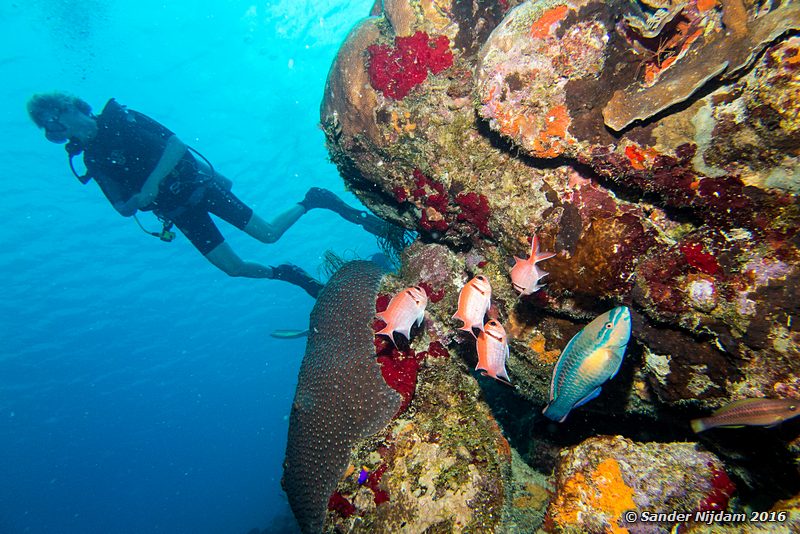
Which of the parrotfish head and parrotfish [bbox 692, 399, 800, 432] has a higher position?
the parrotfish head

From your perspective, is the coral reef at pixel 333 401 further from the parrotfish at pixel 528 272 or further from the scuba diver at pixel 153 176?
the scuba diver at pixel 153 176

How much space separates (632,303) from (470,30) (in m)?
3.64

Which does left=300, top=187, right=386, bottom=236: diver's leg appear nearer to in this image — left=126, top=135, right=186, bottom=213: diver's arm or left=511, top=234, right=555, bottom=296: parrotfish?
left=126, top=135, right=186, bottom=213: diver's arm

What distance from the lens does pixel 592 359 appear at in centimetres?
198

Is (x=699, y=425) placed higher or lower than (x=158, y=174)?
lower

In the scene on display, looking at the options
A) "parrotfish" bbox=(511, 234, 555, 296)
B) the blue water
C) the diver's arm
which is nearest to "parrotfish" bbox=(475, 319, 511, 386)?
"parrotfish" bbox=(511, 234, 555, 296)

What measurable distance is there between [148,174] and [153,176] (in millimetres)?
825

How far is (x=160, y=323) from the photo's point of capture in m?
38.3

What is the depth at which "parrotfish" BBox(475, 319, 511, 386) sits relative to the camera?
250cm

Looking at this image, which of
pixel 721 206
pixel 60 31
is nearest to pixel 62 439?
pixel 60 31

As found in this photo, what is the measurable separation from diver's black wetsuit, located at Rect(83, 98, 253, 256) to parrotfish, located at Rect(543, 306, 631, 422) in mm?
8728

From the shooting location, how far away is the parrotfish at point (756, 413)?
1.88m
